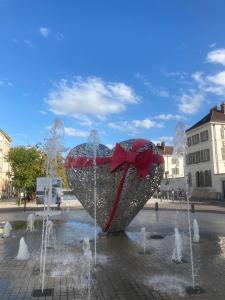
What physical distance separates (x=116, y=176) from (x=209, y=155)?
1714 inches

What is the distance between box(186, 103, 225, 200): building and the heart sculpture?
38.4 meters

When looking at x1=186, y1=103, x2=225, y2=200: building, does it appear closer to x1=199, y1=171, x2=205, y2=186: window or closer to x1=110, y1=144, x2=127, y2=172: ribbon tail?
x1=199, y1=171, x2=205, y2=186: window

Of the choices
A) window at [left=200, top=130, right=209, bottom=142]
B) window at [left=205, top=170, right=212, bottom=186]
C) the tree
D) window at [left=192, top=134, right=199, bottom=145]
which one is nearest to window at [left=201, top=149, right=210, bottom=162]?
window at [left=200, top=130, right=209, bottom=142]

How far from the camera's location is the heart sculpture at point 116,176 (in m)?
13.5

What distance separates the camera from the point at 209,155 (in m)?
55.0

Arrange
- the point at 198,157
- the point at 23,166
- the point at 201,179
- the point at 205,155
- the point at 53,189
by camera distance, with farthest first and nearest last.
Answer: the point at 198,157
the point at 201,179
the point at 205,155
the point at 23,166
the point at 53,189

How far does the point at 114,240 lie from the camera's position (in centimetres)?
1409

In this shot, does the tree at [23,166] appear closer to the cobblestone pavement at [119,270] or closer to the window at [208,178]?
the window at [208,178]

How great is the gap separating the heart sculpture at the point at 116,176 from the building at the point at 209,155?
38354 millimetres

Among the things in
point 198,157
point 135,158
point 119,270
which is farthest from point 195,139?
point 119,270

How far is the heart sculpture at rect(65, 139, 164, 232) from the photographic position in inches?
532

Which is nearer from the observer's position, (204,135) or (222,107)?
(204,135)

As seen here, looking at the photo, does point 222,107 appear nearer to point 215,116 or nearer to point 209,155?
point 215,116

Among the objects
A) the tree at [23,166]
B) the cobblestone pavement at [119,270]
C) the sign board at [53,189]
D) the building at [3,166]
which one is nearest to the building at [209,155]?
the sign board at [53,189]
